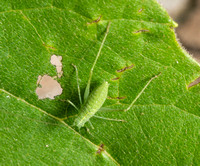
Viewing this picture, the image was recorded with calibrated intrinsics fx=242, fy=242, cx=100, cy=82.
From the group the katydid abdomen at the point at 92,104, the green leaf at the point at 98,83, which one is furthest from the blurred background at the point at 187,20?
the katydid abdomen at the point at 92,104

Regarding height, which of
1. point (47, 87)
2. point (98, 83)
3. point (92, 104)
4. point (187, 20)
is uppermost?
point (187, 20)

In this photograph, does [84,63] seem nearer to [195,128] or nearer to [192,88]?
[192,88]

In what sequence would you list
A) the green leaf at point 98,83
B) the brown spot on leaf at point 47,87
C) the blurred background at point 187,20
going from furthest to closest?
the blurred background at point 187,20 < the brown spot on leaf at point 47,87 < the green leaf at point 98,83

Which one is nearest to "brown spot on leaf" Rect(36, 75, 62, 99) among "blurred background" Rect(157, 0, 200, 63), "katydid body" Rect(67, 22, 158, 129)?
"katydid body" Rect(67, 22, 158, 129)

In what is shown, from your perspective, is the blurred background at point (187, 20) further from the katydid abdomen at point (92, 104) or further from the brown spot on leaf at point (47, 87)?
the brown spot on leaf at point (47, 87)

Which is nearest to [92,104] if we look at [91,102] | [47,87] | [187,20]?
[91,102]

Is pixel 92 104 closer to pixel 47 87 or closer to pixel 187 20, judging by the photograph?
pixel 47 87

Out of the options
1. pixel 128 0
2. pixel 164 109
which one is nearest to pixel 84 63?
pixel 128 0

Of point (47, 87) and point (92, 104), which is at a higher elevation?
point (92, 104)
